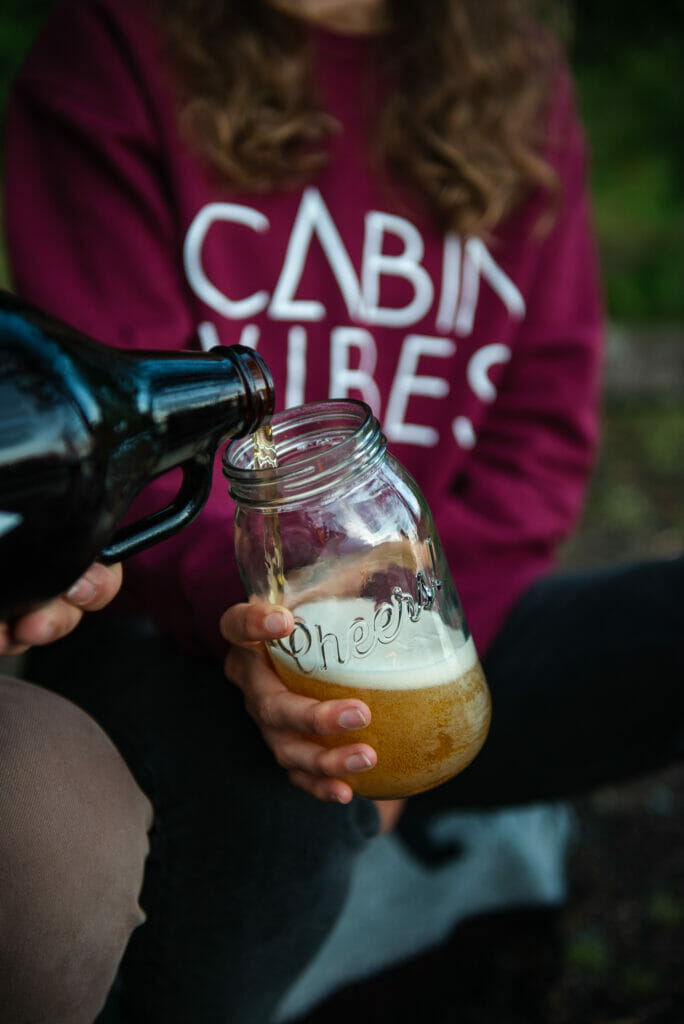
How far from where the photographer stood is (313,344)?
3.83ft

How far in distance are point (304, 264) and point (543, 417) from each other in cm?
44

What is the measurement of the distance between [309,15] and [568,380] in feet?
2.03

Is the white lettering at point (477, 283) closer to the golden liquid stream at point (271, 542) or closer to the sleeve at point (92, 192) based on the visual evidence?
the sleeve at point (92, 192)

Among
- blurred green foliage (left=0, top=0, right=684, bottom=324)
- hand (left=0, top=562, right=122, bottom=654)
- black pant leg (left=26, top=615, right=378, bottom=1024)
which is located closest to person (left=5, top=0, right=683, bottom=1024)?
black pant leg (left=26, top=615, right=378, bottom=1024)

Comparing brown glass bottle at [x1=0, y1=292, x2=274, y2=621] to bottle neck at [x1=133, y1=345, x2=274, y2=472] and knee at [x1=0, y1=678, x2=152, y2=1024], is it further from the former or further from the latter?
knee at [x1=0, y1=678, x2=152, y2=1024]

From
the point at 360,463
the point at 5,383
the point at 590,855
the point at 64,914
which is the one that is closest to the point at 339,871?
the point at 64,914

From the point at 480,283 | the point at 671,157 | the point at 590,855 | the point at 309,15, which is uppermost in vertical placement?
the point at 309,15

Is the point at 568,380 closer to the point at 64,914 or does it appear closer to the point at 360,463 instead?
the point at 360,463

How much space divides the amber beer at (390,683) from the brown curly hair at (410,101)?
25.9 inches

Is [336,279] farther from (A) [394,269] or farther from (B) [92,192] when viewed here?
(B) [92,192]

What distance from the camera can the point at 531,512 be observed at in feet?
4.22

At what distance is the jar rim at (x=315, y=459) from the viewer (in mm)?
680

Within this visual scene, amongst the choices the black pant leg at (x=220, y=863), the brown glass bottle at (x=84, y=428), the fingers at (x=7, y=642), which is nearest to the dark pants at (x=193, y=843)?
the black pant leg at (x=220, y=863)

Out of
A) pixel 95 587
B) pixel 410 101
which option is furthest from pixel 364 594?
pixel 410 101
